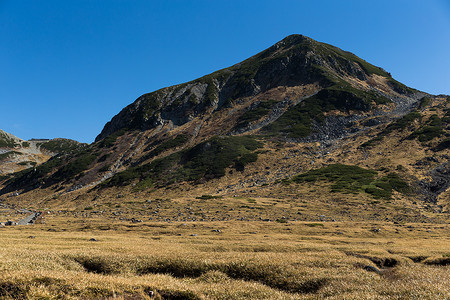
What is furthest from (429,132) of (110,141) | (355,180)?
(110,141)

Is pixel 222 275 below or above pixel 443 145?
below

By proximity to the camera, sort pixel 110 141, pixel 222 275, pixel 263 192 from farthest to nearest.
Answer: pixel 110 141, pixel 263 192, pixel 222 275

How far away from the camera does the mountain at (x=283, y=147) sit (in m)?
62.4

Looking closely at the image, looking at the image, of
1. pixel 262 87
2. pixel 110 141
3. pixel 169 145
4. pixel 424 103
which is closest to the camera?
pixel 169 145

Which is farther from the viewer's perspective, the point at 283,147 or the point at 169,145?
the point at 169,145

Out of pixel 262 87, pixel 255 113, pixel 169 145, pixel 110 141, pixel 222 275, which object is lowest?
pixel 222 275

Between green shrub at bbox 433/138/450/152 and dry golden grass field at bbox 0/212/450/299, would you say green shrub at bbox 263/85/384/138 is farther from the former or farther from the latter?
dry golden grass field at bbox 0/212/450/299

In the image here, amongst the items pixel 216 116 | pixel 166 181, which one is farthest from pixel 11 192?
pixel 216 116

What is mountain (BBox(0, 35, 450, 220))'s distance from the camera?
62375 mm

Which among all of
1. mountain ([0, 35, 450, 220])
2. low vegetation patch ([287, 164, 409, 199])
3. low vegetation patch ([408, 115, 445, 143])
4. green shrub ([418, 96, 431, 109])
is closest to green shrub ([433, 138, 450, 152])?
mountain ([0, 35, 450, 220])

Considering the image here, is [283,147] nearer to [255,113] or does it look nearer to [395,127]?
[255,113]

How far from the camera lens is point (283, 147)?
98375 millimetres

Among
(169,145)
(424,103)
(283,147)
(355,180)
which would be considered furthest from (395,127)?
(169,145)

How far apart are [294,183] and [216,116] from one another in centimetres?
8928
